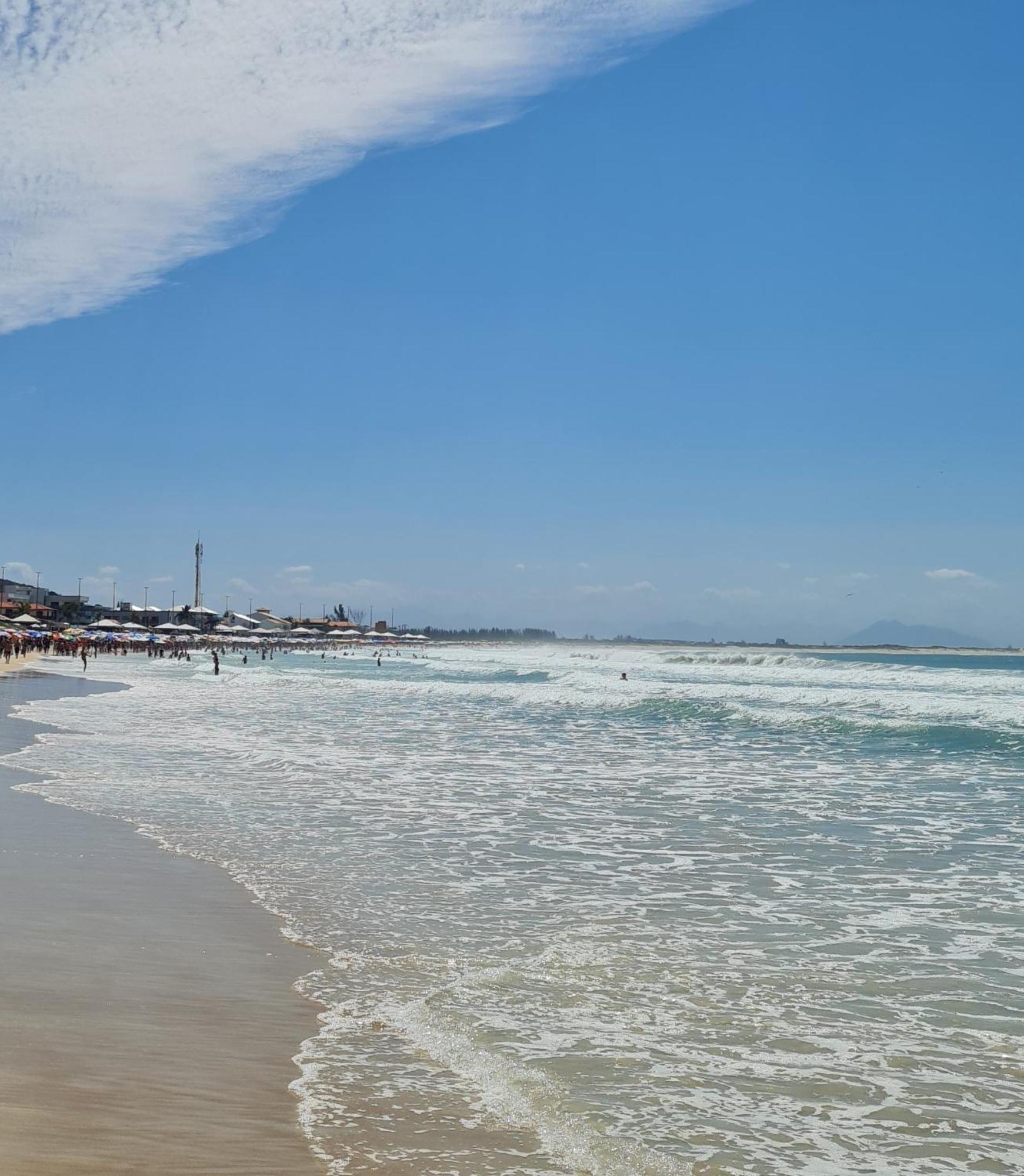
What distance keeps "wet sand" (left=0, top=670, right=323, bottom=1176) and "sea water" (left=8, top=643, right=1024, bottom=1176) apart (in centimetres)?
25

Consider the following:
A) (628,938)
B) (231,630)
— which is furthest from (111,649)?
(628,938)

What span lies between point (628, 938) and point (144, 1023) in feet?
10.8

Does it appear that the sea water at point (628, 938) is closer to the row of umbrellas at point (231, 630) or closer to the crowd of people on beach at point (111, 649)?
the crowd of people on beach at point (111, 649)

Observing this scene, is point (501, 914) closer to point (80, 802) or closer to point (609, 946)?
point (609, 946)

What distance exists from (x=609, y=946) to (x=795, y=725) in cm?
2178

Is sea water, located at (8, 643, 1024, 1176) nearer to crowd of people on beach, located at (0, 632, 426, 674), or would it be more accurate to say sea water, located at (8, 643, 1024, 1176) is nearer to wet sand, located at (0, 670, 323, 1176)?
wet sand, located at (0, 670, 323, 1176)

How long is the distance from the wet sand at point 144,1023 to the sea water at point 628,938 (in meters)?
0.25

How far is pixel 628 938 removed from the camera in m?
7.58

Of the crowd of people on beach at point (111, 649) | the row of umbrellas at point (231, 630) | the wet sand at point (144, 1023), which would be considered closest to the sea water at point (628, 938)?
the wet sand at point (144, 1023)

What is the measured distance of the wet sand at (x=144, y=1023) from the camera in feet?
13.7

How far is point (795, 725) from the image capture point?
28.1 metres

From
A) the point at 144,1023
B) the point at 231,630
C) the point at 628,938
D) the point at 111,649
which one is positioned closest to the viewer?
the point at 144,1023

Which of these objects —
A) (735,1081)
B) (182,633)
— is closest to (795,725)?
(735,1081)

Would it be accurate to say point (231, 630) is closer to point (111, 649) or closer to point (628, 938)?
point (111, 649)
